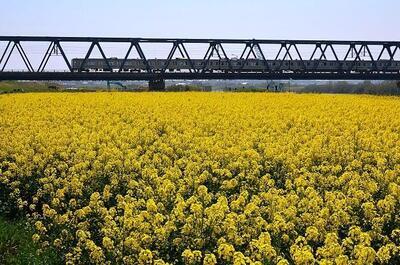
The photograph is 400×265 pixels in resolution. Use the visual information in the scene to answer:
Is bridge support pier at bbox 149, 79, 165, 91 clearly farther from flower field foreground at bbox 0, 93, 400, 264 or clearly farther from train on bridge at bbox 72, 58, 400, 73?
flower field foreground at bbox 0, 93, 400, 264

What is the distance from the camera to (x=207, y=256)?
671cm

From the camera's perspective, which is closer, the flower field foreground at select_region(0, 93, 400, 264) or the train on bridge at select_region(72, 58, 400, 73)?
the flower field foreground at select_region(0, 93, 400, 264)

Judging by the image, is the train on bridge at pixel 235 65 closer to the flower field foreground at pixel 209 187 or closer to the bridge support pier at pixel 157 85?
the bridge support pier at pixel 157 85

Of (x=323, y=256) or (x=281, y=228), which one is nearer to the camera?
(x=323, y=256)

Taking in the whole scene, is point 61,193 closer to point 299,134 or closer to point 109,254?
point 109,254

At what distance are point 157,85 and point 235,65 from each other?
1050cm

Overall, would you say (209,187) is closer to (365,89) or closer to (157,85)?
(157,85)


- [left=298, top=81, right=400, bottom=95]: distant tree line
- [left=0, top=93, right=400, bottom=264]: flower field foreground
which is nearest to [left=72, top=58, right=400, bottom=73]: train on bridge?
[left=298, top=81, right=400, bottom=95]: distant tree line

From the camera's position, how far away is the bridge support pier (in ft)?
163

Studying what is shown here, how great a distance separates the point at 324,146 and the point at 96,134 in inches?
235

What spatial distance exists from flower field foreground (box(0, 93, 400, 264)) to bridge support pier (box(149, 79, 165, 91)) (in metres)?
30.0

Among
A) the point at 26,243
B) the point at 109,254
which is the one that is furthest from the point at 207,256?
the point at 26,243

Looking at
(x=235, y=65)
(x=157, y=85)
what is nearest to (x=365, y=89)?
(x=235, y=65)

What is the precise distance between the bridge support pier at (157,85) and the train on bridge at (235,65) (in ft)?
10.6
